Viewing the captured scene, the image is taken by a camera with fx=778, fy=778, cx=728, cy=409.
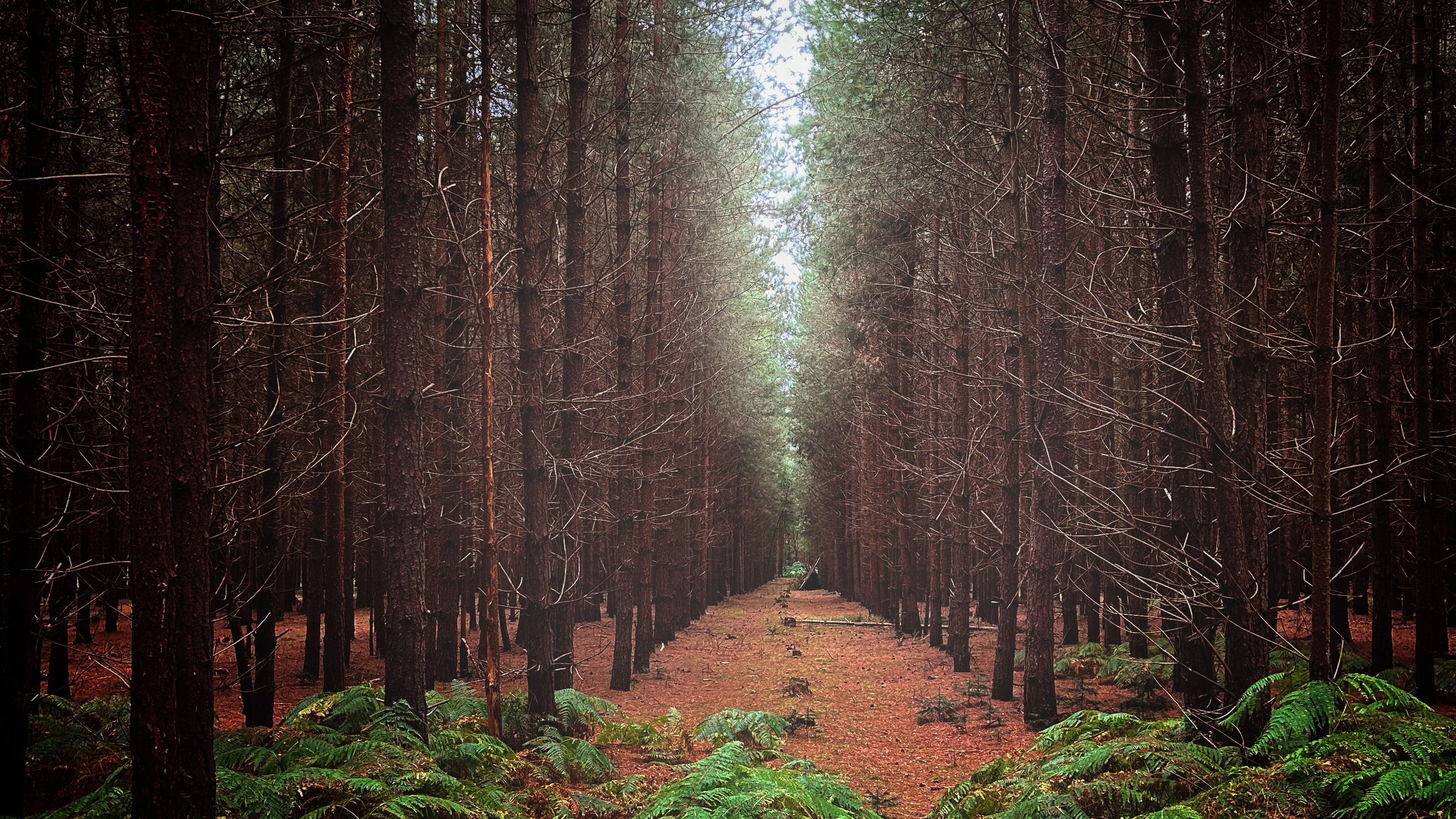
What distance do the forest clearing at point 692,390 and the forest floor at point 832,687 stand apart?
164 mm

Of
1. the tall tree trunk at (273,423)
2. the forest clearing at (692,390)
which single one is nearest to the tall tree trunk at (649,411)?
the forest clearing at (692,390)

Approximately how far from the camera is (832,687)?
14914mm

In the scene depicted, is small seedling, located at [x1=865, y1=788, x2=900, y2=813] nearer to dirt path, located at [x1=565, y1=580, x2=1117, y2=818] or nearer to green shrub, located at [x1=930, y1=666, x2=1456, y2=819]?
dirt path, located at [x1=565, y1=580, x2=1117, y2=818]

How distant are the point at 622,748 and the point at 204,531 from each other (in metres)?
6.33

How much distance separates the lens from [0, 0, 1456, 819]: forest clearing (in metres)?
4.79

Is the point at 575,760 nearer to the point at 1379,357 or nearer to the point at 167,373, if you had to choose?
the point at 167,373

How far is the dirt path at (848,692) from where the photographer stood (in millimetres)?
9305

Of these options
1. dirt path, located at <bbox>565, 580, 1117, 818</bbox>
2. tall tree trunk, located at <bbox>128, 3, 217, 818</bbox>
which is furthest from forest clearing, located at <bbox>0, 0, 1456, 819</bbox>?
dirt path, located at <bbox>565, 580, 1117, 818</bbox>

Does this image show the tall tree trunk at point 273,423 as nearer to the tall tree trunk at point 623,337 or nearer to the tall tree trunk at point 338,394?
the tall tree trunk at point 338,394

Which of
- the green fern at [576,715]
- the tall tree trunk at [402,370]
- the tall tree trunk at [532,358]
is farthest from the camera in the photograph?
the green fern at [576,715]

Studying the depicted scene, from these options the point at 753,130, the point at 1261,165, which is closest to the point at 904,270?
the point at 753,130

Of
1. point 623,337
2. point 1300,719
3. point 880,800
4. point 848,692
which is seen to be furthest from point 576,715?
point 1300,719

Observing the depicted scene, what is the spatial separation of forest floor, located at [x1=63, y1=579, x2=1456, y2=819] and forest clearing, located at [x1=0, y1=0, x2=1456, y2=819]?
16 cm

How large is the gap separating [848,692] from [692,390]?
8927 mm
